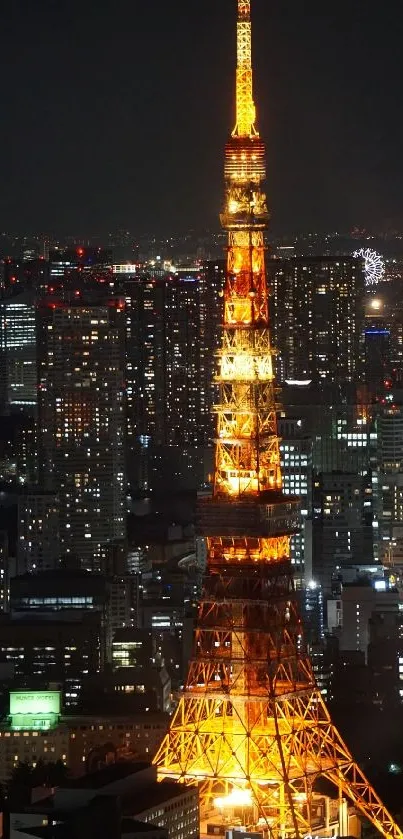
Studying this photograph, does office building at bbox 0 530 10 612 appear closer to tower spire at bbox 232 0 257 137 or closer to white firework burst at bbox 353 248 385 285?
white firework burst at bbox 353 248 385 285

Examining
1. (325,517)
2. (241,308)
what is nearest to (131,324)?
(325,517)

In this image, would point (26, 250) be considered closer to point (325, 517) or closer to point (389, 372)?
point (389, 372)

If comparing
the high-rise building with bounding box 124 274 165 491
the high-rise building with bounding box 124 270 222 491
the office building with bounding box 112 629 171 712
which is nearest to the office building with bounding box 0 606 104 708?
the office building with bounding box 112 629 171 712

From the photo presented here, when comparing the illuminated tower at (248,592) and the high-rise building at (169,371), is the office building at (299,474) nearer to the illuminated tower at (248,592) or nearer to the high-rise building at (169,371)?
the high-rise building at (169,371)

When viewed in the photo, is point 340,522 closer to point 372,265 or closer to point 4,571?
point 4,571

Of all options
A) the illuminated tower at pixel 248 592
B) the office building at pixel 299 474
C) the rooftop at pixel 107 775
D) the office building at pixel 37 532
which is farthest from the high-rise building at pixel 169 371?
the rooftop at pixel 107 775
